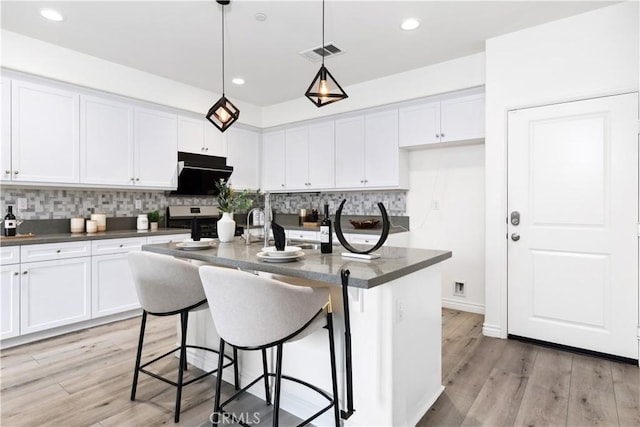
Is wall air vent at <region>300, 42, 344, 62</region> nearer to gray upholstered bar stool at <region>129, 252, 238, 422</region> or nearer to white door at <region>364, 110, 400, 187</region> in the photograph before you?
white door at <region>364, 110, 400, 187</region>

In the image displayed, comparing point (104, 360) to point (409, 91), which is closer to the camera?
point (104, 360)

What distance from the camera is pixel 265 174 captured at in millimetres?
5441

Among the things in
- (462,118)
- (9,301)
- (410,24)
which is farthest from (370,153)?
(9,301)

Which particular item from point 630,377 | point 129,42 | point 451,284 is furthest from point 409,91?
point 630,377

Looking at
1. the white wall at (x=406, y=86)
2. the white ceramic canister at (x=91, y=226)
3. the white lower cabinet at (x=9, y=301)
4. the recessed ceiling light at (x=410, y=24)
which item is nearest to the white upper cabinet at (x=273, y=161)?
the white wall at (x=406, y=86)

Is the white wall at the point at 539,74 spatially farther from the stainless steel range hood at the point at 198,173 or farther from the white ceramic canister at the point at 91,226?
the white ceramic canister at the point at 91,226

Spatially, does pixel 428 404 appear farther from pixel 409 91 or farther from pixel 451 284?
pixel 409 91

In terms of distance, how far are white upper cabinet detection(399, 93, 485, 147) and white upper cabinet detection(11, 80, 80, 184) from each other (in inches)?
133

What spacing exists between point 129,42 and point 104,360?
2.71 meters

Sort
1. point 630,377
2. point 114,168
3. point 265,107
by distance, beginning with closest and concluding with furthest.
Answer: point 630,377 → point 114,168 → point 265,107

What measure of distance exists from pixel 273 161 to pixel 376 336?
4046 mm

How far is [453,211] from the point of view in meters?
4.04

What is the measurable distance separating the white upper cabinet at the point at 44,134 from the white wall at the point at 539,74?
3897 millimetres

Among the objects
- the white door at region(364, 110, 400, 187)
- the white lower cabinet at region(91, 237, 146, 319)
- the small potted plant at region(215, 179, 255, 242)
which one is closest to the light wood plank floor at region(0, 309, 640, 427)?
the white lower cabinet at region(91, 237, 146, 319)
